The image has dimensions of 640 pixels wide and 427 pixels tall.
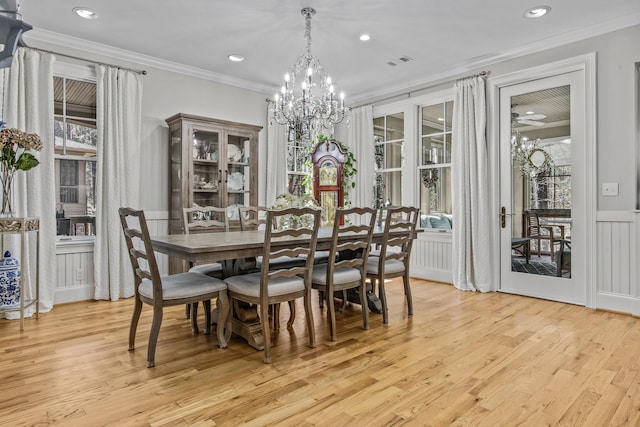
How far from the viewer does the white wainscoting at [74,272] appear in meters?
3.93

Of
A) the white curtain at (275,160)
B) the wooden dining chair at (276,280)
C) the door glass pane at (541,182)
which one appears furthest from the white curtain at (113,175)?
the door glass pane at (541,182)

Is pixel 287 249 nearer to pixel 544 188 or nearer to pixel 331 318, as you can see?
pixel 331 318

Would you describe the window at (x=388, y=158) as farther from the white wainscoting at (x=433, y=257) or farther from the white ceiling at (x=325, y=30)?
the white ceiling at (x=325, y=30)

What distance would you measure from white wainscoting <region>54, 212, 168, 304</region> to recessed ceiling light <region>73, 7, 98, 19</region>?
82.2 inches

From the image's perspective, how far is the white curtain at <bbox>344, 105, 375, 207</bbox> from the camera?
5852 millimetres

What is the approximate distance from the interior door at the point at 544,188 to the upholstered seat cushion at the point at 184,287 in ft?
11.1

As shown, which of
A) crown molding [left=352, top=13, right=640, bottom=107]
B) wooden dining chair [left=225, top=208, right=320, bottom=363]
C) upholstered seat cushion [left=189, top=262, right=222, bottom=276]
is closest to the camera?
wooden dining chair [left=225, top=208, right=320, bottom=363]

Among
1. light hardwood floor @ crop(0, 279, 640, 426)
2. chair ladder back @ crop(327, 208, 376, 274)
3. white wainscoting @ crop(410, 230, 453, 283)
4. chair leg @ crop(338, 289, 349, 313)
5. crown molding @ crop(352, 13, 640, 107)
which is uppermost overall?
crown molding @ crop(352, 13, 640, 107)

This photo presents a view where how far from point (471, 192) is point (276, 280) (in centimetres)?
289

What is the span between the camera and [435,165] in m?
5.18

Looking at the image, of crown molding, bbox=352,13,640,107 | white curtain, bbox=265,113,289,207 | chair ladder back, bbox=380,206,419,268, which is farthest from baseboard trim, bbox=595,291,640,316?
white curtain, bbox=265,113,289,207

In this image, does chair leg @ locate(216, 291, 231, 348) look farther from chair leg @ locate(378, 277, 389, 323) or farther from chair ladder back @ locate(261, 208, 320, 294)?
chair leg @ locate(378, 277, 389, 323)

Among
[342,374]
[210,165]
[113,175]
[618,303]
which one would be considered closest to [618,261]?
[618,303]

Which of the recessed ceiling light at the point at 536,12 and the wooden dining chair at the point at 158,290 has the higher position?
the recessed ceiling light at the point at 536,12
